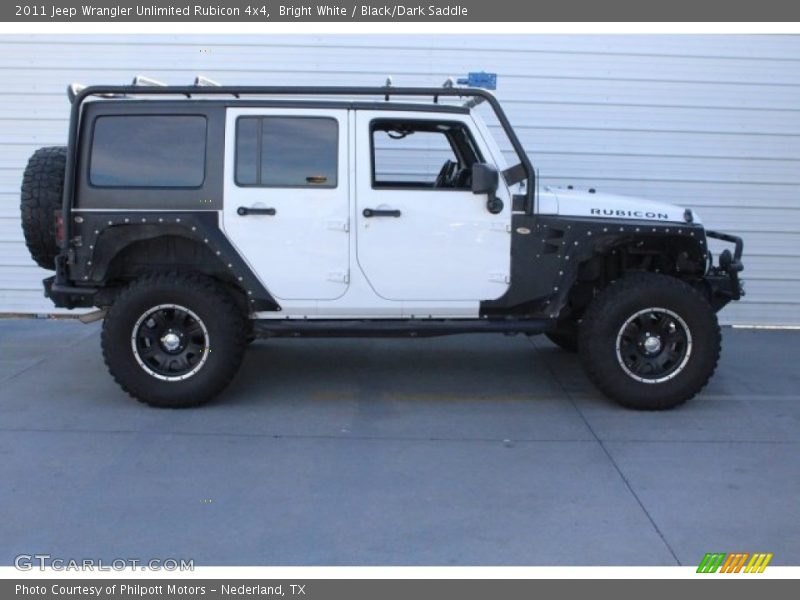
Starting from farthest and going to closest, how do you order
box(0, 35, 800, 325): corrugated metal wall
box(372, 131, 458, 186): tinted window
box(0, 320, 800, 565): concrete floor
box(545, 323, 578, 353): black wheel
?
box(0, 35, 800, 325): corrugated metal wall
box(372, 131, 458, 186): tinted window
box(545, 323, 578, 353): black wheel
box(0, 320, 800, 565): concrete floor

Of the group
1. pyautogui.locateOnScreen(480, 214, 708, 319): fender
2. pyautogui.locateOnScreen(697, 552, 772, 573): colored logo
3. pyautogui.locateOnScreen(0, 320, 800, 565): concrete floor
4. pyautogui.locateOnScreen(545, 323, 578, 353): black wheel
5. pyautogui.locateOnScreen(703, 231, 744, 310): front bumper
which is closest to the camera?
pyautogui.locateOnScreen(697, 552, 772, 573): colored logo

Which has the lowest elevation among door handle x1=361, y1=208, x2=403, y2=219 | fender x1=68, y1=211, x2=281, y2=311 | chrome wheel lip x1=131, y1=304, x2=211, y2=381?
chrome wheel lip x1=131, y1=304, x2=211, y2=381

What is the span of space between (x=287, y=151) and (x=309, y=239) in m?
0.63

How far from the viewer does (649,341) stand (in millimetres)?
5805

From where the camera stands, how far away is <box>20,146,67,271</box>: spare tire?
18.7 ft

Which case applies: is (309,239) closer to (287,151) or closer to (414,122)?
(287,151)

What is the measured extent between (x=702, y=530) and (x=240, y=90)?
3978mm

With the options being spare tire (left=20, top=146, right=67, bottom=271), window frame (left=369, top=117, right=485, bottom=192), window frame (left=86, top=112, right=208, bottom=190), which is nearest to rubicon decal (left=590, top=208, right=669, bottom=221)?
window frame (left=369, top=117, right=485, bottom=192)

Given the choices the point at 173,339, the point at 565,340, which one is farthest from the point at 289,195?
the point at 565,340

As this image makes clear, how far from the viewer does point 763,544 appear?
12.8 feet

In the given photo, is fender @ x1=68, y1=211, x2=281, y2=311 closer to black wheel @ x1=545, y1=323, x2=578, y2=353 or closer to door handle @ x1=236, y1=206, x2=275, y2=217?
door handle @ x1=236, y1=206, x2=275, y2=217

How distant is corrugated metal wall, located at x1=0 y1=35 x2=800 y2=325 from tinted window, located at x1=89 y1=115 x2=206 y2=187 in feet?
9.92

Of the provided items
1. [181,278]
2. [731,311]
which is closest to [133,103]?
[181,278]

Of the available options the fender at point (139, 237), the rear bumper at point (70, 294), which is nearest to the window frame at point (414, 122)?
the fender at point (139, 237)
